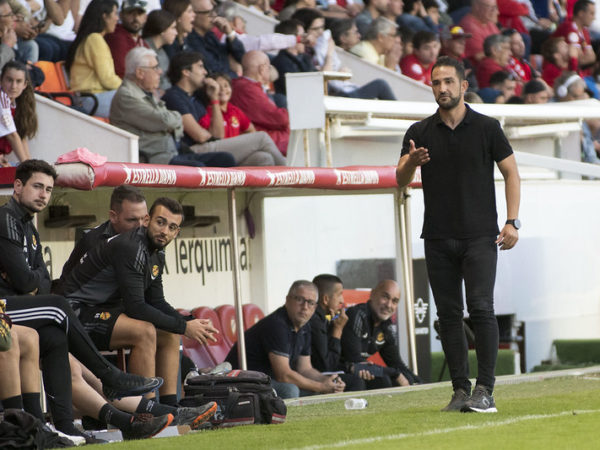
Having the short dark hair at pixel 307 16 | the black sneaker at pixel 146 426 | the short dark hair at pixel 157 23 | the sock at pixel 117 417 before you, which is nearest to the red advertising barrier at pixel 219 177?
the sock at pixel 117 417

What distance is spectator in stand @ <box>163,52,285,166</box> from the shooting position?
464 inches

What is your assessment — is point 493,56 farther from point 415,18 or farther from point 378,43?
point 378,43

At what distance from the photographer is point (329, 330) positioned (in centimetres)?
1097

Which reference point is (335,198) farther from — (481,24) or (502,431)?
(502,431)

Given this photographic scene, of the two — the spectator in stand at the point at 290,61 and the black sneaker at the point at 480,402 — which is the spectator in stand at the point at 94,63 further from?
the black sneaker at the point at 480,402

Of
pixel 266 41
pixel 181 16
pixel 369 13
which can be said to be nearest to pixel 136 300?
pixel 181 16

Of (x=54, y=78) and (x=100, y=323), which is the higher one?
(x=54, y=78)

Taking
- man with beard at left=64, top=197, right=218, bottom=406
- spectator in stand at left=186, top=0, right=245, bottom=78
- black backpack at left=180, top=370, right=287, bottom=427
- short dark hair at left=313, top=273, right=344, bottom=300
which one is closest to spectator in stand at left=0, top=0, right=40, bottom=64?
spectator in stand at left=186, top=0, right=245, bottom=78

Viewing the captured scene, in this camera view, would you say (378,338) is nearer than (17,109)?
No

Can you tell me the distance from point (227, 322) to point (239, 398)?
14.4 feet

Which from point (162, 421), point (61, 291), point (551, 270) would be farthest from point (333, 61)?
point (162, 421)

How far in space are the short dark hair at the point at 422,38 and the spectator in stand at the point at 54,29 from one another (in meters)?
5.42

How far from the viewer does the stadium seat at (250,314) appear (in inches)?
464

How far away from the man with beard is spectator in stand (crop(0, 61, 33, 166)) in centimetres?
250
